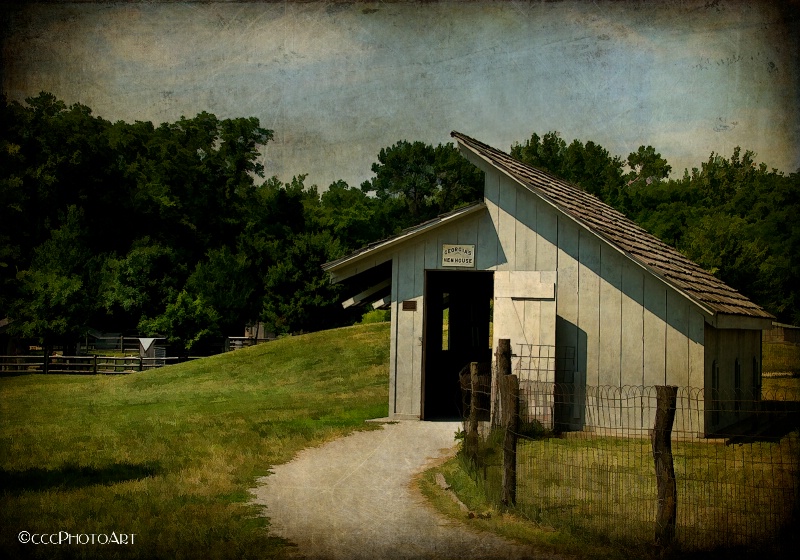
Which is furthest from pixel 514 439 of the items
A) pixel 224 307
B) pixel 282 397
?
pixel 224 307

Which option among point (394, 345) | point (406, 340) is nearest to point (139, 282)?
point (394, 345)

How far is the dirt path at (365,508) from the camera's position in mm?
8172

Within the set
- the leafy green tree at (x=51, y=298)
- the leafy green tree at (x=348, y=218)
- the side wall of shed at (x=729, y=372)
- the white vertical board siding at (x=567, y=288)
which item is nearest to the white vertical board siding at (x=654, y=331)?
the side wall of shed at (x=729, y=372)

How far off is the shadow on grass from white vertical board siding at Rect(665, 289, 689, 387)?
8645 mm

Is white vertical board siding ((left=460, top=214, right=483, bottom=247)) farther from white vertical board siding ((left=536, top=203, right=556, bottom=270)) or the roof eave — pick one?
white vertical board siding ((left=536, top=203, right=556, bottom=270))

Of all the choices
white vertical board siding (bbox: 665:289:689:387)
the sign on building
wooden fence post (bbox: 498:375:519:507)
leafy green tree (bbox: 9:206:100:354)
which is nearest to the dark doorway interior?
the sign on building

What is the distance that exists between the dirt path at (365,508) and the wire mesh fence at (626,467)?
858 millimetres

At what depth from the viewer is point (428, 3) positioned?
11.3 m

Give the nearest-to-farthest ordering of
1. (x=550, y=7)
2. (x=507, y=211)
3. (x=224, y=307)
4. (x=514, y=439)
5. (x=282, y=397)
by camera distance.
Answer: (x=514, y=439)
(x=550, y=7)
(x=507, y=211)
(x=282, y=397)
(x=224, y=307)

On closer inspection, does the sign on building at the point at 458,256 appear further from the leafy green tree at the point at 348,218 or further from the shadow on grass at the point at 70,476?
the leafy green tree at the point at 348,218

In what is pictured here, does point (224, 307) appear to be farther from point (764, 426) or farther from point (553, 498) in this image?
point (553, 498)

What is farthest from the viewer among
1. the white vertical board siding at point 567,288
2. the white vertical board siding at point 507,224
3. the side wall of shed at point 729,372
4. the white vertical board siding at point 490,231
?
the white vertical board siding at point 490,231

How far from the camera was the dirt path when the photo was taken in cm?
817

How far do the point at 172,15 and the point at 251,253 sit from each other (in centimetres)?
4001
